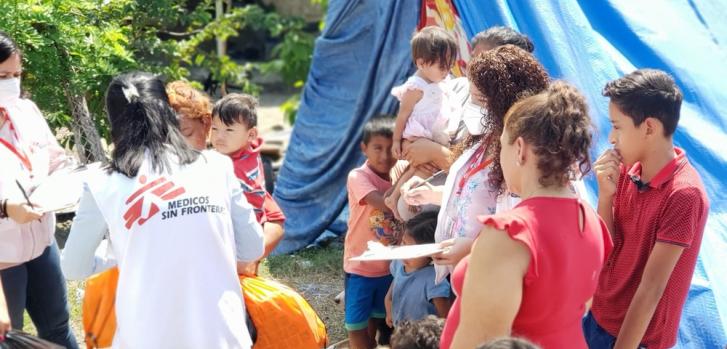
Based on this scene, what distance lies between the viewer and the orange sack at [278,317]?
2988 millimetres

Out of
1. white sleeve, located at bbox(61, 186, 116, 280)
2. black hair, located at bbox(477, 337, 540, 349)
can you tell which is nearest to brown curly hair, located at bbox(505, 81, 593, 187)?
black hair, located at bbox(477, 337, 540, 349)

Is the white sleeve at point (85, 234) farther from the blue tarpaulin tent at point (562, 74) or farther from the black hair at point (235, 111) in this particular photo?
the blue tarpaulin tent at point (562, 74)

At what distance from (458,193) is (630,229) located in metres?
0.59

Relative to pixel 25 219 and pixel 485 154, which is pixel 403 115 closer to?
pixel 485 154

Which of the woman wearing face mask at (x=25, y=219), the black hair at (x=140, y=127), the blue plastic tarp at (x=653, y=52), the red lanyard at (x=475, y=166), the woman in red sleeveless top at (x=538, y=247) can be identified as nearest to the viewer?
the woman in red sleeveless top at (x=538, y=247)

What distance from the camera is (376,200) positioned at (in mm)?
4418

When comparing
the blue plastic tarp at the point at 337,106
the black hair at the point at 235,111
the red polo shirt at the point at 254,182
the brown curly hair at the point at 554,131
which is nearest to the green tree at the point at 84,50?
the blue plastic tarp at the point at 337,106

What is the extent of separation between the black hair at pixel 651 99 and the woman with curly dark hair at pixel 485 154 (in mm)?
306

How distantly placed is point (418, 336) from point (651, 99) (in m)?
1.02

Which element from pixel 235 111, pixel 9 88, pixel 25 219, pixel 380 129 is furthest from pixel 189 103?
pixel 380 129

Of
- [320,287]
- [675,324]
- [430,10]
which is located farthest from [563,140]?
[320,287]

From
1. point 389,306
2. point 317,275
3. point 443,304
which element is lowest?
point 317,275

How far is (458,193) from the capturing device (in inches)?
127

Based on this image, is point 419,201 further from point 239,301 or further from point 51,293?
point 51,293
